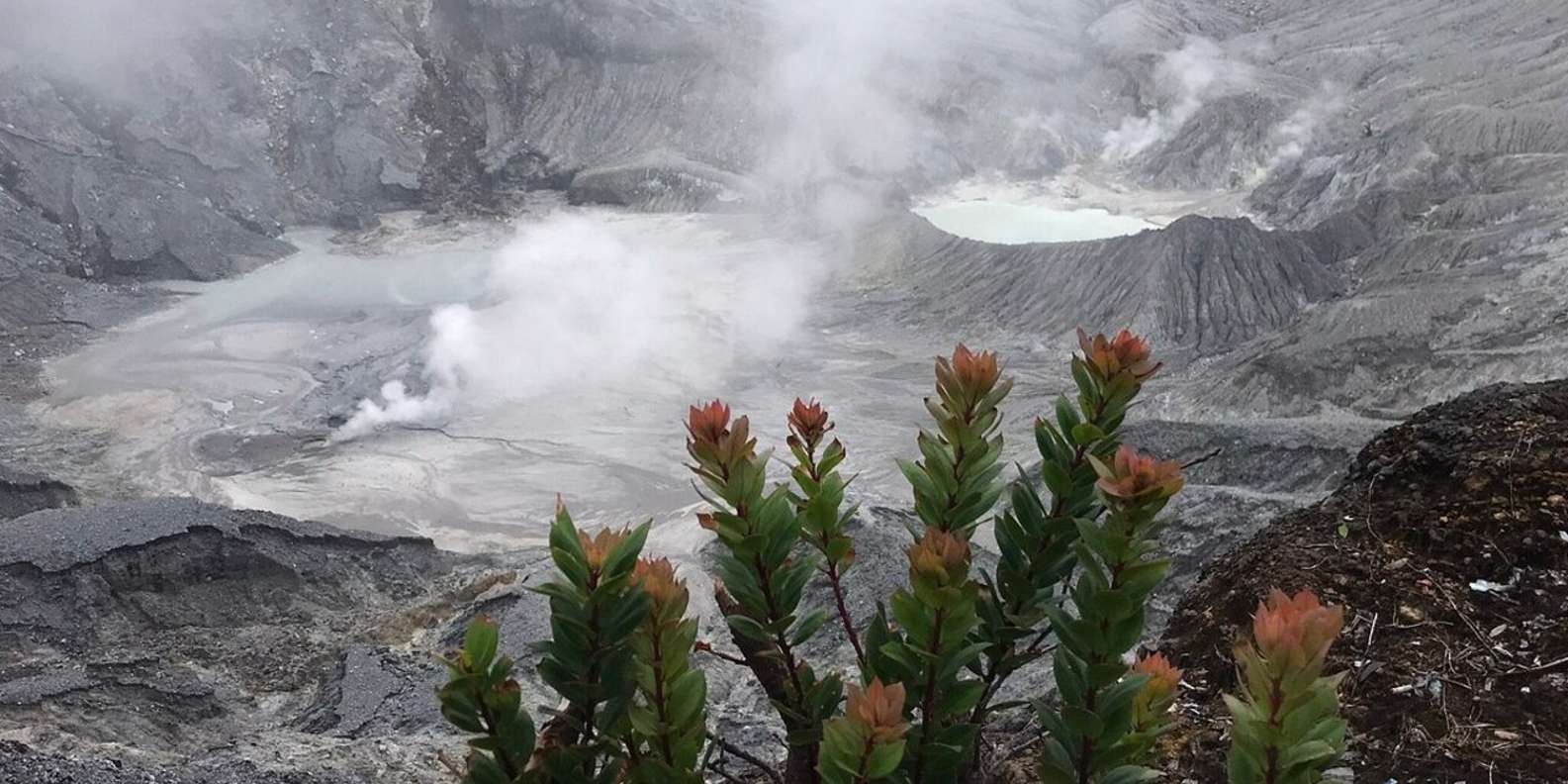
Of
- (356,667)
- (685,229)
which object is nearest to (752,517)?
(356,667)

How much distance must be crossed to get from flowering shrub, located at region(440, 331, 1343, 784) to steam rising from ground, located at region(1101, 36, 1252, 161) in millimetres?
37243

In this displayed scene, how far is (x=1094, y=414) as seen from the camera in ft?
5.01

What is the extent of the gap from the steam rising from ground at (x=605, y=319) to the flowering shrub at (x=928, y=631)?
66.7ft

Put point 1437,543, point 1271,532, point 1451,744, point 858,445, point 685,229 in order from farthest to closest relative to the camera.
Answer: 1. point 685,229
2. point 858,445
3. point 1271,532
4. point 1437,543
5. point 1451,744

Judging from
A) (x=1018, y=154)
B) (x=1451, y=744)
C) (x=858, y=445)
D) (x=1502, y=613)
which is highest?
(x=1018, y=154)

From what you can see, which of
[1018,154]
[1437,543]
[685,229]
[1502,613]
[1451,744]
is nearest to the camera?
[1451,744]

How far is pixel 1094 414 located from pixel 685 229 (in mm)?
29971

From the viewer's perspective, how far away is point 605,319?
988 inches

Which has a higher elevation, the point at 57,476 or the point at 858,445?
the point at 858,445

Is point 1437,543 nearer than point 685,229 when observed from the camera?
Yes

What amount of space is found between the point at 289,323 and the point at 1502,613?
87.1ft

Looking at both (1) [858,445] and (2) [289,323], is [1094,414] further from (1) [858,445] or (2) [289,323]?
(2) [289,323]

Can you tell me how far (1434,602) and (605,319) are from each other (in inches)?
906

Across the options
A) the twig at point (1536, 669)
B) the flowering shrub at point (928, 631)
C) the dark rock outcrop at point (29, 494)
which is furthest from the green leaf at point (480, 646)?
the dark rock outcrop at point (29, 494)
